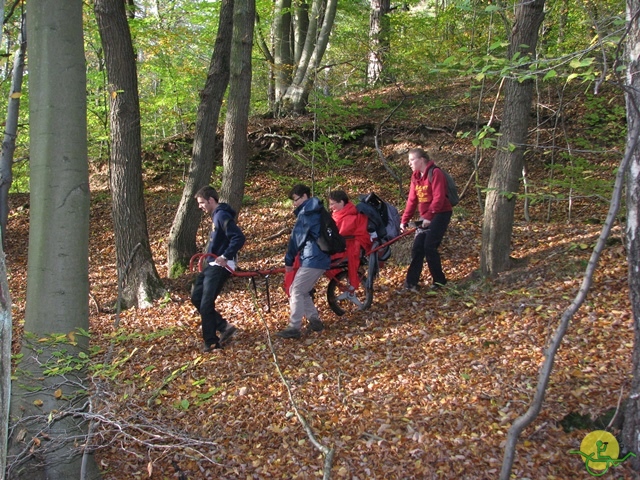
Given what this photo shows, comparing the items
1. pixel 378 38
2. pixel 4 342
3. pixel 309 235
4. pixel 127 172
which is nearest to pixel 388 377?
pixel 309 235

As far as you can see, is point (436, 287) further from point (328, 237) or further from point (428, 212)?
point (328, 237)

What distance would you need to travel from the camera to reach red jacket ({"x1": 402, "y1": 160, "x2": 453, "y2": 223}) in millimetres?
7000

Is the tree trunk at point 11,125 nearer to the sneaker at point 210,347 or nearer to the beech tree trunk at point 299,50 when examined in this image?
the sneaker at point 210,347

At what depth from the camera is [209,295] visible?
638cm

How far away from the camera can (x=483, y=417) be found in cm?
454

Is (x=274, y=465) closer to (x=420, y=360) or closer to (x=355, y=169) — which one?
(x=420, y=360)

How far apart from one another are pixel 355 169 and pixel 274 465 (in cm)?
966

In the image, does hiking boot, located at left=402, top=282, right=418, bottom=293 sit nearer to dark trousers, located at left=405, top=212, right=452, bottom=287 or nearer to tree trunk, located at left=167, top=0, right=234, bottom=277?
dark trousers, located at left=405, top=212, right=452, bottom=287

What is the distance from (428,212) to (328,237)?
163 centimetres

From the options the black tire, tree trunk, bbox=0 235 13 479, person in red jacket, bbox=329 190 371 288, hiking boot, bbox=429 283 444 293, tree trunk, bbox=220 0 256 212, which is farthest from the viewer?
tree trunk, bbox=220 0 256 212

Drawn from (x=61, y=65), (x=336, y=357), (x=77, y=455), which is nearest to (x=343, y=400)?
(x=336, y=357)

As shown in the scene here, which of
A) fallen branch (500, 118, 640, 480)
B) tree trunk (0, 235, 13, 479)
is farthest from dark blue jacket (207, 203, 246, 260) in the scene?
tree trunk (0, 235, 13, 479)

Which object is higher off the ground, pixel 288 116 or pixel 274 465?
pixel 288 116

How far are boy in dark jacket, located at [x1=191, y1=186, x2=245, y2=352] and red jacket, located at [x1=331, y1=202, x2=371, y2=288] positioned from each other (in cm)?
130
